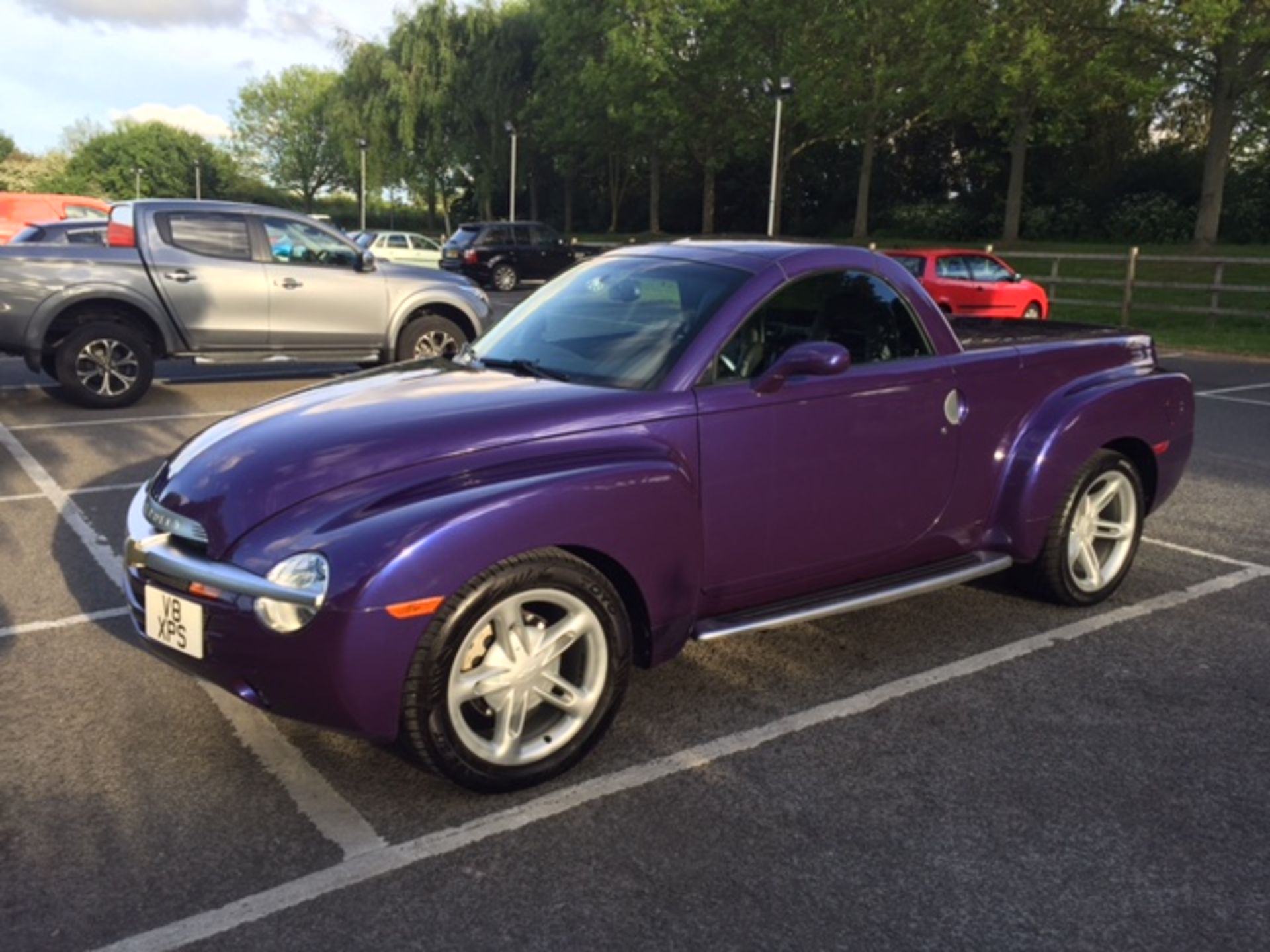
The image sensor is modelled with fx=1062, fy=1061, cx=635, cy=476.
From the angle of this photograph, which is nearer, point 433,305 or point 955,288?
point 433,305

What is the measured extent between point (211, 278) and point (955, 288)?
1248cm

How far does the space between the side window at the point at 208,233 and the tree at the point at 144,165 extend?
99290 mm

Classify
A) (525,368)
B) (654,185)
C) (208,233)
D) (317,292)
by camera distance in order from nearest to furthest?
(525,368) → (208,233) → (317,292) → (654,185)

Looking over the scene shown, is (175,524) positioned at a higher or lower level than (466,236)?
lower

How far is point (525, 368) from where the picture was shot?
389 centimetres

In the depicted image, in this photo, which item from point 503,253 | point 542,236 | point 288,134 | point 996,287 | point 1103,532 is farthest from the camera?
point 288,134

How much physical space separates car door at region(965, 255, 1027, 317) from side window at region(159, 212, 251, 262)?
495 inches

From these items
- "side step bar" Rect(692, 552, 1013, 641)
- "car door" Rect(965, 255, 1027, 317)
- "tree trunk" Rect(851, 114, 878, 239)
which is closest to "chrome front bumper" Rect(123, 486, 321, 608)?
"side step bar" Rect(692, 552, 1013, 641)

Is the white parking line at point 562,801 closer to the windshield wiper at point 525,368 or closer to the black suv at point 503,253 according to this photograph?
the windshield wiper at point 525,368

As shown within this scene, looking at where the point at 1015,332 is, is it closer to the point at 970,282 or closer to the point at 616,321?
the point at 616,321

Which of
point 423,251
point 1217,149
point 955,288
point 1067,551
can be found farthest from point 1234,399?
point 423,251

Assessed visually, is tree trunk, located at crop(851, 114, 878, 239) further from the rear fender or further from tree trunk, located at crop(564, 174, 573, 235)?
the rear fender

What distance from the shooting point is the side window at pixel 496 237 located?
1125 inches

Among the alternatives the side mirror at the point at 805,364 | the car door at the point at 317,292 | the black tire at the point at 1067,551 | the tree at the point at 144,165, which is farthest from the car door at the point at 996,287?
the tree at the point at 144,165
